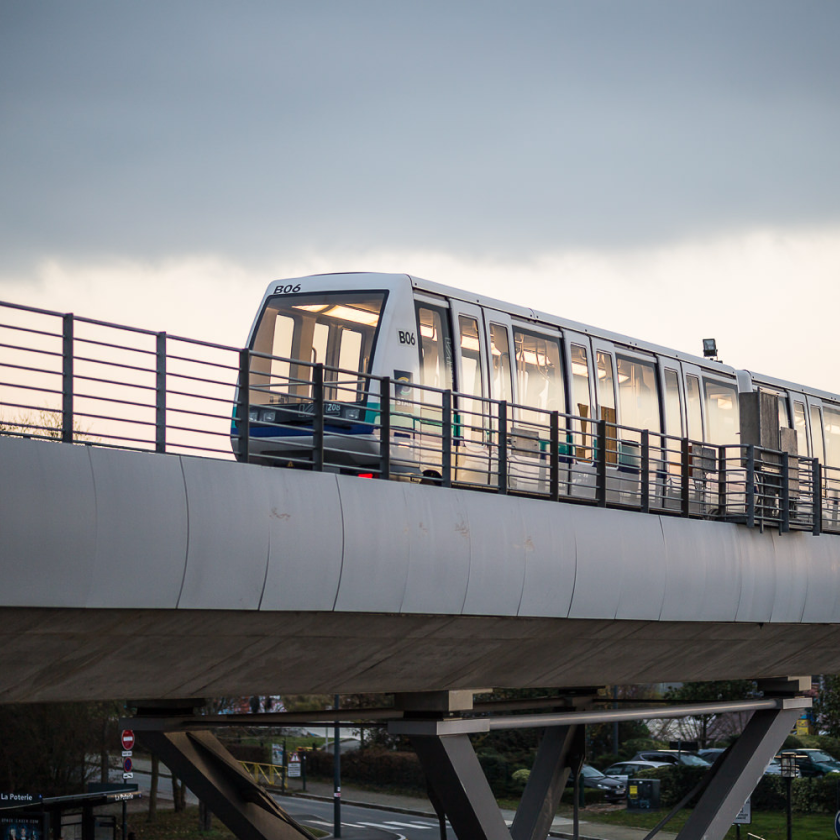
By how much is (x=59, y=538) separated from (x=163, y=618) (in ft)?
4.19

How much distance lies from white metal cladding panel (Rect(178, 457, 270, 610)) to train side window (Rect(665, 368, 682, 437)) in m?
12.6

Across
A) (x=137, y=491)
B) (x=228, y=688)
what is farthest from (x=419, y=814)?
(x=137, y=491)

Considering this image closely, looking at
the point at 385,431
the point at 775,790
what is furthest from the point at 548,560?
the point at 775,790

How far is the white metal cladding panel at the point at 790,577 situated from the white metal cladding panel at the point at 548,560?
5007 millimetres

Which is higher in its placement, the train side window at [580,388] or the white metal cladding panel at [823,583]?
the train side window at [580,388]

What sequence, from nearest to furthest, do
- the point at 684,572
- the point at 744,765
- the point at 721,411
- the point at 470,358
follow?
1. the point at 684,572
2. the point at 470,358
3. the point at 744,765
4. the point at 721,411

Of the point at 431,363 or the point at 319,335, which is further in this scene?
the point at 319,335

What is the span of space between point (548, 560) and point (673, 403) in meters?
9.36

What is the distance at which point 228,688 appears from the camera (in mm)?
11828

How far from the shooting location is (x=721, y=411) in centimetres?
2361

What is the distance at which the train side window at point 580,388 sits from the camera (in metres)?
19.5

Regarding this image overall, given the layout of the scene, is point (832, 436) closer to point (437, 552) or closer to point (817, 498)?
point (817, 498)

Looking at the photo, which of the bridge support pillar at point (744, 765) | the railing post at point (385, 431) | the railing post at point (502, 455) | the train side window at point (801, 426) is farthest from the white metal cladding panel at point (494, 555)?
the train side window at point (801, 426)

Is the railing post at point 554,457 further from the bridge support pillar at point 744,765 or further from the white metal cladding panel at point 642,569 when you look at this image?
the bridge support pillar at point 744,765
